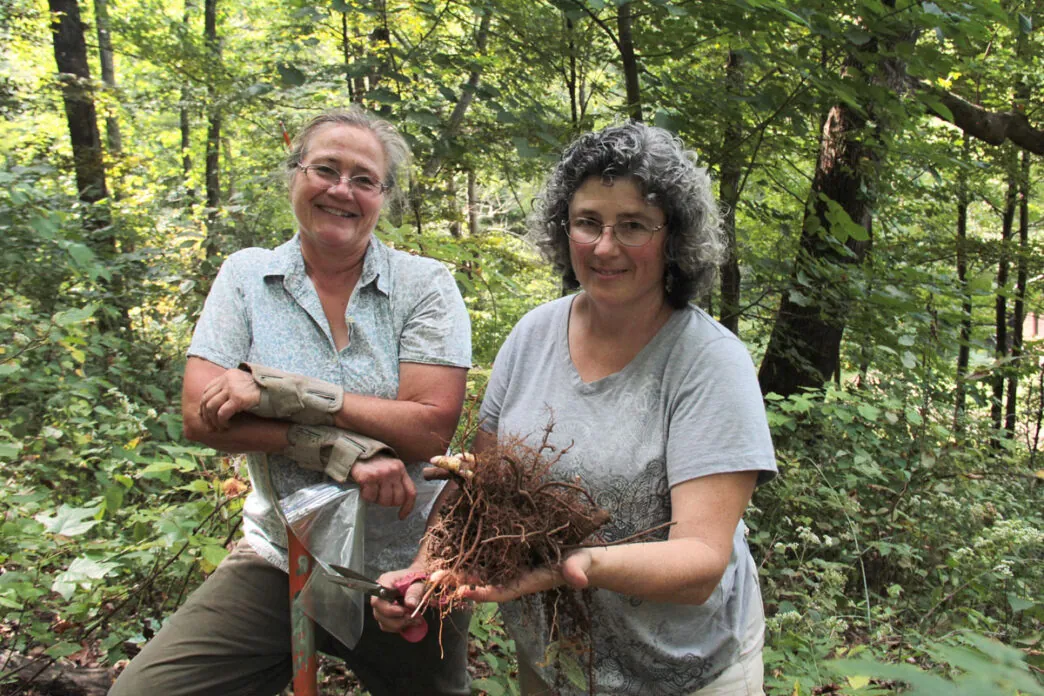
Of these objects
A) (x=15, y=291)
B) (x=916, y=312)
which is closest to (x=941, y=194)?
(x=916, y=312)

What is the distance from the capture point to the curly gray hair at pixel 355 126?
2.20 meters

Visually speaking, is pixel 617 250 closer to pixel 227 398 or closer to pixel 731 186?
pixel 227 398

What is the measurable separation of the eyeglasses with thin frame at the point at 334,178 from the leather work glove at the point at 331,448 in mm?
731

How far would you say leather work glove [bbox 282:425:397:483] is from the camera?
1876 millimetres

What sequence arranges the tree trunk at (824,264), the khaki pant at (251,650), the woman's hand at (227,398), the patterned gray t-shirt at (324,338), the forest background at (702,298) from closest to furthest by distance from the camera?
the woman's hand at (227,398)
the khaki pant at (251,650)
the patterned gray t-shirt at (324,338)
the forest background at (702,298)
the tree trunk at (824,264)

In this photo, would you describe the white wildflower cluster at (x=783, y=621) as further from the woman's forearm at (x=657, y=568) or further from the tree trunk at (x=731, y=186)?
the woman's forearm at (x=657, y=568)

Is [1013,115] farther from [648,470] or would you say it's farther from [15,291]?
[15,291]

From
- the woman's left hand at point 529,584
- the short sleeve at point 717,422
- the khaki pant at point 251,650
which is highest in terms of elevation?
the short sleeve at point 717,422

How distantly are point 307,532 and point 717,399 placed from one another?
1.10 m

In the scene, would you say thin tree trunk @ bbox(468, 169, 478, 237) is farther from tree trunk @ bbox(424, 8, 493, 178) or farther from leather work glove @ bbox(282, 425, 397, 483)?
leather work glove @ bbox(282, 425, 397, 483)

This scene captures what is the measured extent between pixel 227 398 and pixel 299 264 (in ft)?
1.68

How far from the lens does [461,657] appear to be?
222 centimetres

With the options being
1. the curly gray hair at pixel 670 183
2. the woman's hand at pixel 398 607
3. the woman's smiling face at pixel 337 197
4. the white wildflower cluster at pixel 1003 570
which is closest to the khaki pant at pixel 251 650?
the woman's hand at pixel 398 607

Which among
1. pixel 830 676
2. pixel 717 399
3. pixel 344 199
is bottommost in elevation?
pixel 830 676
